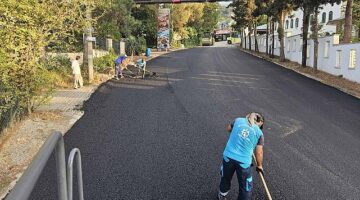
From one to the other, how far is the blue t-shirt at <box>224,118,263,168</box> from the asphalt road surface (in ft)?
3.87

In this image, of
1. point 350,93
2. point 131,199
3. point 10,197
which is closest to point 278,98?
point 350,93

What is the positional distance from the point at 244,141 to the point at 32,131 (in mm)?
8226

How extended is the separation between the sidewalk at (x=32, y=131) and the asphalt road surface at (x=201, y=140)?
2.07ft

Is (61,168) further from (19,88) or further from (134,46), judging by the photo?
(134,46)

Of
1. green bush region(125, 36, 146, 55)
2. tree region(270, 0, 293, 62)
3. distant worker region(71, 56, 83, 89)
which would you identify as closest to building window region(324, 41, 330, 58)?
tree region(270, 0, 293, 62)

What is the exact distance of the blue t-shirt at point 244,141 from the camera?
6961 mm

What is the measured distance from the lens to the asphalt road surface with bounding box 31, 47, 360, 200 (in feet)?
27.7

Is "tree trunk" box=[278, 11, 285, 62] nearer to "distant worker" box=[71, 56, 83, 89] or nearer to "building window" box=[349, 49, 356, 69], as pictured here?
"building window" box=[349, 49, 356, 69]

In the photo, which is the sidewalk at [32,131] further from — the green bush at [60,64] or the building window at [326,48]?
the building window at [326,48]

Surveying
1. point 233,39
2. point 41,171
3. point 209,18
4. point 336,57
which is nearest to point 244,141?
point 41,171

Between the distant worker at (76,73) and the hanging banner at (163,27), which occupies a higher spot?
the hanging banner at (163,27)

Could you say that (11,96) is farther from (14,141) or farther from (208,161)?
(208,161)

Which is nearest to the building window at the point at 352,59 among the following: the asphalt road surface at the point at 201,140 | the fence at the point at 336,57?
the fence at the point at 336,57

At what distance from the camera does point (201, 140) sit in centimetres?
1180
